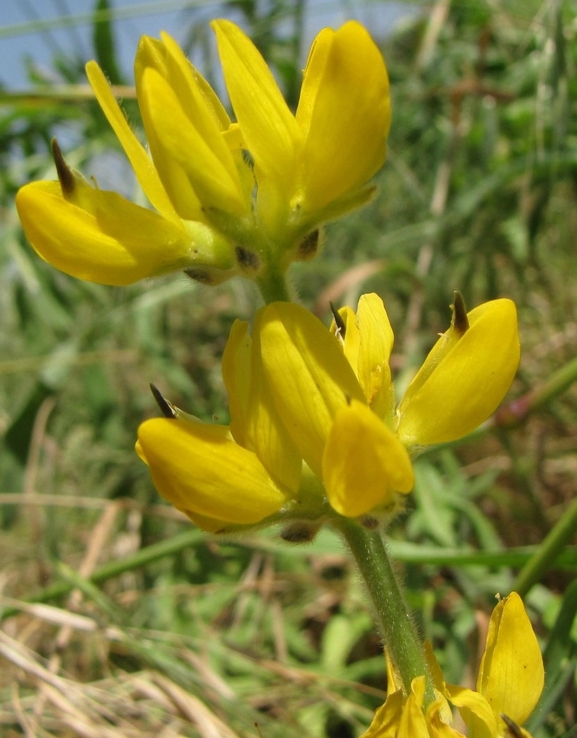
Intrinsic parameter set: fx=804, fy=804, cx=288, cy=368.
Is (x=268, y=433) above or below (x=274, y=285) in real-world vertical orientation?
below

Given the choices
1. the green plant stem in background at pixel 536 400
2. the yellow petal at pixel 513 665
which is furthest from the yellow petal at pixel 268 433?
the green plant stem in background at pixel 536 400

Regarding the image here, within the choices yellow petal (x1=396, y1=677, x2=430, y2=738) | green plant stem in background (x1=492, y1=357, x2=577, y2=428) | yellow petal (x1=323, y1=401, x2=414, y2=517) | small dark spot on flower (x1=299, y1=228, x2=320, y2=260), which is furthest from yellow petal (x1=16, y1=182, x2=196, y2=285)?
green plant stem in background (x1=492, y1=357, x2=577, y2=428)

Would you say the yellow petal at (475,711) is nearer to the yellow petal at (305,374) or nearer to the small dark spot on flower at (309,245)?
the yellow petal at (305,374)

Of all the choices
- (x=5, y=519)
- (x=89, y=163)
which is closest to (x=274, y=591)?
(x=5, y=519)

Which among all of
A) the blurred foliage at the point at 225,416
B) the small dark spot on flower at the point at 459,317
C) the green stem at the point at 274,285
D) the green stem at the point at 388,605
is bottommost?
the blurred foliage at the point at 225,416

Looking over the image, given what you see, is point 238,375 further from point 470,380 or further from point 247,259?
point 470,380

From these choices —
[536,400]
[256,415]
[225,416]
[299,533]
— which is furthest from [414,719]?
[225,416]

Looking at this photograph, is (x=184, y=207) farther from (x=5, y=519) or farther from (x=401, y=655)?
(x=5, y=519)
